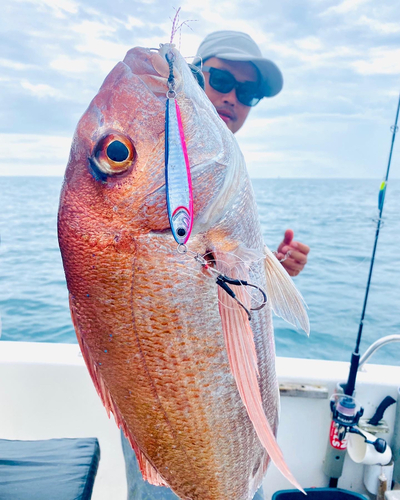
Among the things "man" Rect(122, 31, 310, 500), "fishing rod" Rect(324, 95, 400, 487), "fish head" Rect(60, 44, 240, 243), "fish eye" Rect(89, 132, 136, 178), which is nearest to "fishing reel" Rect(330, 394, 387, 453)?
"fishing rod" Rect(324, 95, 400, 487)

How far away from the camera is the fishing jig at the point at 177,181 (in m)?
0.82

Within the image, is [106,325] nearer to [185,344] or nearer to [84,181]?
[185,344]

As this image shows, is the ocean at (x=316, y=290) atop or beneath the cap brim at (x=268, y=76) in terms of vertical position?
beneath

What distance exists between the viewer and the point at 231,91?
2.38 meters

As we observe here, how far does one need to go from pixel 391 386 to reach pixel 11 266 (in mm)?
11952

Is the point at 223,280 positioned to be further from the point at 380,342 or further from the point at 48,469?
the point at 380,342

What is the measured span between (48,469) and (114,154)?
1.63m

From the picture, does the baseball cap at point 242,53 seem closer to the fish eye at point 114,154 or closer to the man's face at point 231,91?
the man's face at point 231,91

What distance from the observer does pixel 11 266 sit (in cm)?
1250

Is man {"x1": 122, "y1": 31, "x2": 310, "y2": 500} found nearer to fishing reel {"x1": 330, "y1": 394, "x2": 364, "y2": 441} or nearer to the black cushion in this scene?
fishing reel {"x1": 330, "y1": 394, "x2": 364, "y2": 441}

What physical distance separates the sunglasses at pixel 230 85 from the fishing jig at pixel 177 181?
1.63 metres

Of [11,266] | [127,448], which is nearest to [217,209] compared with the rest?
[127,448]

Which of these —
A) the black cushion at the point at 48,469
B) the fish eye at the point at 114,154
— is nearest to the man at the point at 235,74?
the fish eye at the point at 114,154

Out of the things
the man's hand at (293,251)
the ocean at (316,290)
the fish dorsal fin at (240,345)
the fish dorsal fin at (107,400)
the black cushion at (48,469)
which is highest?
the man's hand at (293,251)
